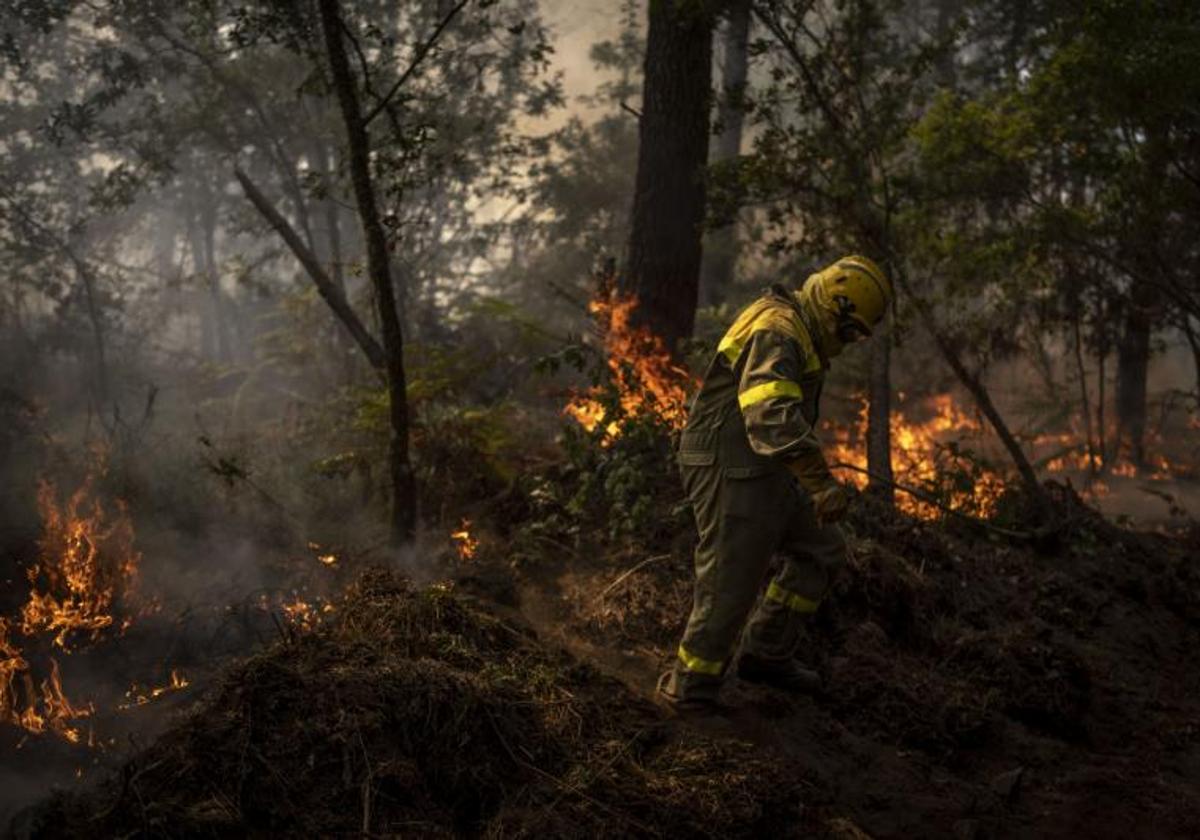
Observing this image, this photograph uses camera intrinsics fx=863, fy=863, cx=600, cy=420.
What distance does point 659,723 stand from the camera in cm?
394

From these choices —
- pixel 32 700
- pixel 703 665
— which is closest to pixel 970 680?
pixel 703 665

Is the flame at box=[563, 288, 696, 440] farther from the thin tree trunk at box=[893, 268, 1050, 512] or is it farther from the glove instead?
the glove

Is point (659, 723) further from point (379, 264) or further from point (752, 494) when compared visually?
point (379, 264)

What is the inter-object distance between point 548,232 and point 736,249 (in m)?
4.46

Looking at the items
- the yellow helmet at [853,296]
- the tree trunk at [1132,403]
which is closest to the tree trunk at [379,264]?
the yellow helmet at [853,296]

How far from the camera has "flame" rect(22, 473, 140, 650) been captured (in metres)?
5.30

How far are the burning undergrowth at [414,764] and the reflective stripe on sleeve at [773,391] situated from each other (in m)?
1.51

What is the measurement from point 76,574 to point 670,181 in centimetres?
562

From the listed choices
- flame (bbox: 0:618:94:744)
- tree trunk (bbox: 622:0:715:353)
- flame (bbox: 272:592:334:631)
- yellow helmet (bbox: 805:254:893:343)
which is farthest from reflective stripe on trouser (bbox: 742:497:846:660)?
tree trunk (bbox: 622:0:715:353)

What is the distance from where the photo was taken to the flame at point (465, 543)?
245 inches

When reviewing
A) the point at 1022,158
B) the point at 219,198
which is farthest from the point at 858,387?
the point at 219,198

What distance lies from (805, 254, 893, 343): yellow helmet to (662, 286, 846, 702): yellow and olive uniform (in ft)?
0.35

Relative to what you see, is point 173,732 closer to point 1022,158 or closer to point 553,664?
point 553,664

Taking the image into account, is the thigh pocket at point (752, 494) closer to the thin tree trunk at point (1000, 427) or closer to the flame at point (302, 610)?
the flame at point (302, 610)
